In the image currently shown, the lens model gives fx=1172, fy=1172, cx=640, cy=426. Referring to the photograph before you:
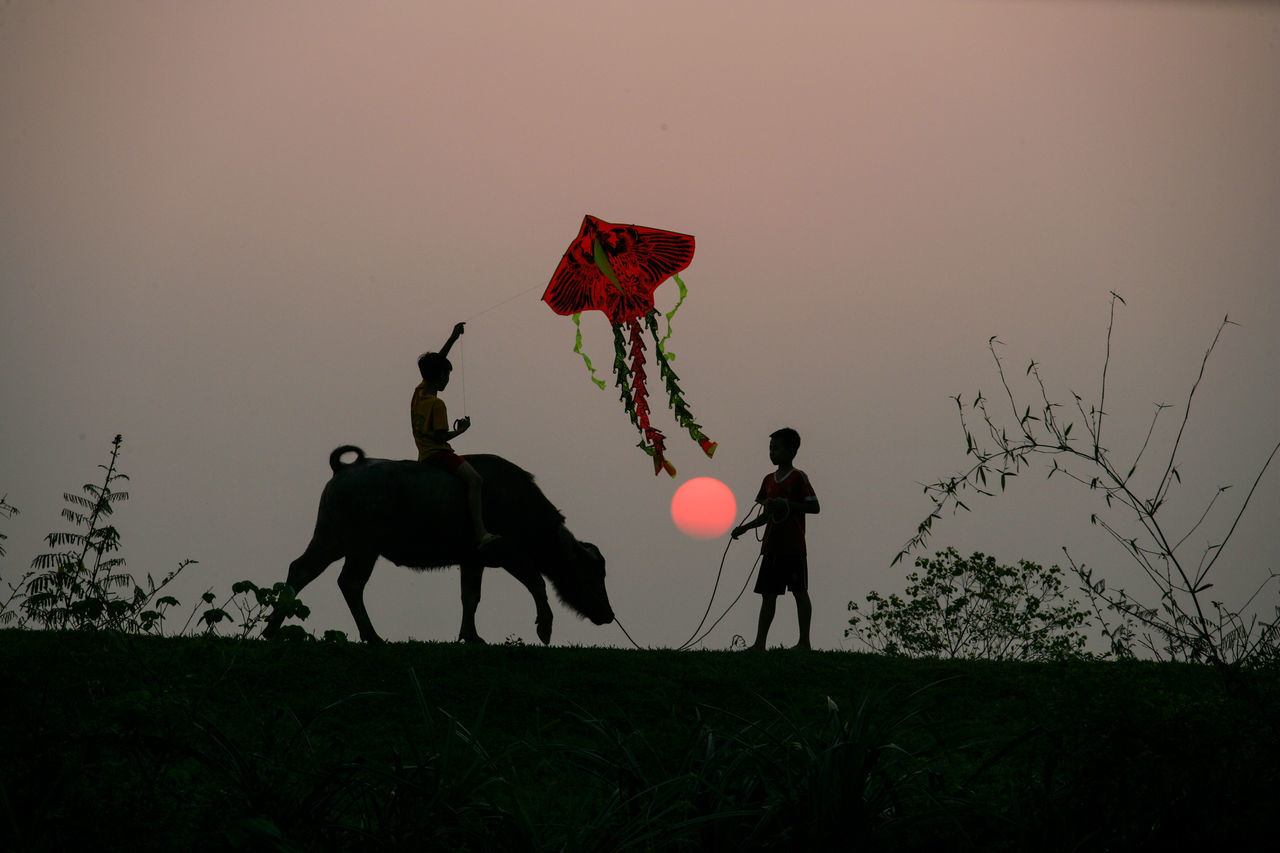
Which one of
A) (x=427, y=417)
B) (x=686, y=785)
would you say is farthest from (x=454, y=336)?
(x=686, y=785)

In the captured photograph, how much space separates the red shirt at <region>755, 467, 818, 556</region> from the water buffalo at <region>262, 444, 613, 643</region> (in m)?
2.49

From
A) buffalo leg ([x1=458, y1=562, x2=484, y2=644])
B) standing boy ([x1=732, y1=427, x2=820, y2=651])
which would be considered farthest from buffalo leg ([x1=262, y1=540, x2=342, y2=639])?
standing boy ([x1=732, y1=427, x2=820, y2=651])

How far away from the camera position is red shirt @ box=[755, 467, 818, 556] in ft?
34.5

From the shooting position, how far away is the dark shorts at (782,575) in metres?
10.5

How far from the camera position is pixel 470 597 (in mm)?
11250

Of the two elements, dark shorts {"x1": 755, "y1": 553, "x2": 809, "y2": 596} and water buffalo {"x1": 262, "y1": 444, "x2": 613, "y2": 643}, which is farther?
water buffalo {"x1": 262, "y1": 444, "x2": 613, "y2": 643}

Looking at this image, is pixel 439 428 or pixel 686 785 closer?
pixel 686 785

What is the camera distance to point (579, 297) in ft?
37.9

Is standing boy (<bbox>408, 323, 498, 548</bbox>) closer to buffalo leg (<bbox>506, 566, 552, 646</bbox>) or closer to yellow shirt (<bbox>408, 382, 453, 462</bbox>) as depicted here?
yellow shirt (<bbox>408, 382, 453, 462</bbox>)

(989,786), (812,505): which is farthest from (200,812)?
(812,505)

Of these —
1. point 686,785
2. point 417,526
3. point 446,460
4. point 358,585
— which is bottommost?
point 686,785

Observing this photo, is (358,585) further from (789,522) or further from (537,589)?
(789,522)

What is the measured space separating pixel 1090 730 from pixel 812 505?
622 cm

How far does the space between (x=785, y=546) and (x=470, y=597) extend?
10.1 ft
